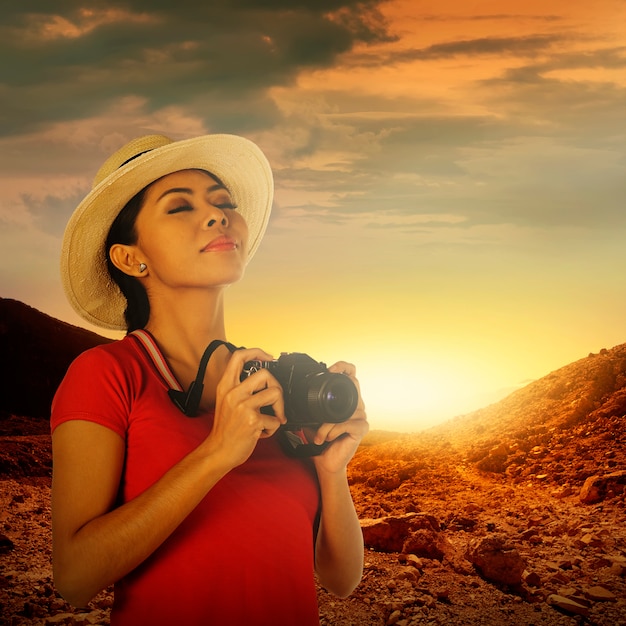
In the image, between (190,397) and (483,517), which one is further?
(483,517)

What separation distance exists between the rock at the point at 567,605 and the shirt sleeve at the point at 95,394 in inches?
168

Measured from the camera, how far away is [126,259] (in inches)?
95.9

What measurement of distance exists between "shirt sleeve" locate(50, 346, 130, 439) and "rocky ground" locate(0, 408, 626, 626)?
3294 millimetres

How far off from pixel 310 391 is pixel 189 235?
0.69m

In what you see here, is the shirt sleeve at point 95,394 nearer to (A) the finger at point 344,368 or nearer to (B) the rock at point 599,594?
(A) the finger at point 344,368

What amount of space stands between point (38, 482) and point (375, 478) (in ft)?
Answer: 14.3

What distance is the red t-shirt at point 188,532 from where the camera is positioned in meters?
1.91

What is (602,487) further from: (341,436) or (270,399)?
(270,399)

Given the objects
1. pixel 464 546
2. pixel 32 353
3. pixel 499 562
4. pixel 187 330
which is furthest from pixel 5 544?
pixel 32 353

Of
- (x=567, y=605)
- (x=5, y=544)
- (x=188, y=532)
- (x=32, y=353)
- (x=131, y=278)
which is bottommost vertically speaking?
(x=567, y=605)

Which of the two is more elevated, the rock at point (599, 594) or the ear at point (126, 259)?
the ear at point (126, 259)

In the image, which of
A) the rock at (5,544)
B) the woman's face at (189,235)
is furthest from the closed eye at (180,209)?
the rock at (5,544)

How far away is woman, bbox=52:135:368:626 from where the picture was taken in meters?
1.83

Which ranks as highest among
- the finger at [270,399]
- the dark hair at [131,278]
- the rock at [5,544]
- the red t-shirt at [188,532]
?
the dark hair at [131,278]
